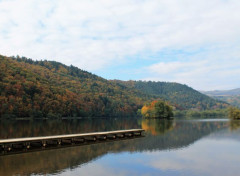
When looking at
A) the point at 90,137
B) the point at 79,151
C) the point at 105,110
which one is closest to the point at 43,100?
the point at 105,110

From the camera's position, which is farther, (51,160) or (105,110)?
(105,110)

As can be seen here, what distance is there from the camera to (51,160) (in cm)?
2252

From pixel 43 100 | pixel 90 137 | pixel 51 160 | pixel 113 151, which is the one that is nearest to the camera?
pixel 51 160

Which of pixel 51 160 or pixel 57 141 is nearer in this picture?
pixel 51 160

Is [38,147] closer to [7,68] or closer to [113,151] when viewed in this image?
[113,151]

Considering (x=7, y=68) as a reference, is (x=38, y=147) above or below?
below

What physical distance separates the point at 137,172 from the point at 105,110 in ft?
485

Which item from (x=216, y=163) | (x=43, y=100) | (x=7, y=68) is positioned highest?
(x=7, y=68)

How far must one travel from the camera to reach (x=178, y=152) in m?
28.9

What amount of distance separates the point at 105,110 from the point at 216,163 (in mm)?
144888

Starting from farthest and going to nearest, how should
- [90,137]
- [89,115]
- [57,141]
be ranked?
[89,115], [90,137], [57,141]

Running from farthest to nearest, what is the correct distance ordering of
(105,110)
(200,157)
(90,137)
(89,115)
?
(105,110), (89,115), (90,137), (200,157)

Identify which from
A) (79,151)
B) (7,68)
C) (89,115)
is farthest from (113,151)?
(89,115)

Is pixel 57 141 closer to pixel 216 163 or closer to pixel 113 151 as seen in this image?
pixel 113 151
